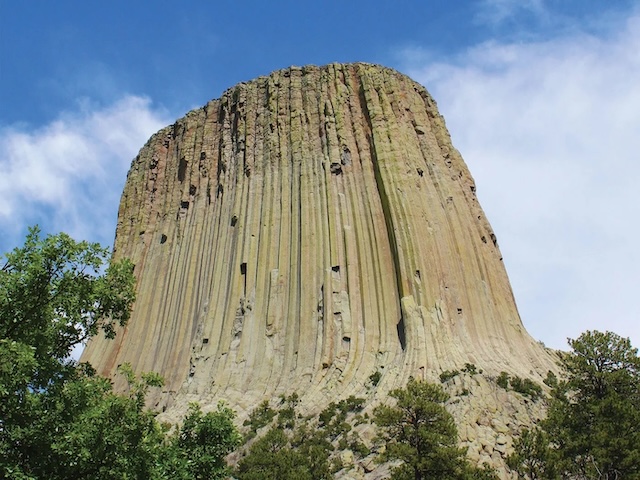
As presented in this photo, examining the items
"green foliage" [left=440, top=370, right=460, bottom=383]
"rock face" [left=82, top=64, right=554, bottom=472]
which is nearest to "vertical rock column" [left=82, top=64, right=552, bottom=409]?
"rock face" [left=82, top=64, right=554, bottom=472]

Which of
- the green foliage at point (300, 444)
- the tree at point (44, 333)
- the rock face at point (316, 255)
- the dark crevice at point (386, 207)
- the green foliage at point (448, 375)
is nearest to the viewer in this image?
the tree at point (44, 333)

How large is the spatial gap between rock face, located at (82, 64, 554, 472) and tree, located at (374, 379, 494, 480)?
255 inches

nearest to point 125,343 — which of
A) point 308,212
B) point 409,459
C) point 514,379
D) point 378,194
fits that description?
point 308,212

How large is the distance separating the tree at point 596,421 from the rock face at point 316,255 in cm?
672

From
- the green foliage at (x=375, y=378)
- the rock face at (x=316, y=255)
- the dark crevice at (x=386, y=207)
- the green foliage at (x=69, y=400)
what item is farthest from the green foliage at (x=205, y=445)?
the dark crevice at (x=386, y=207)

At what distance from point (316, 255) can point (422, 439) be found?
1443 centimetres

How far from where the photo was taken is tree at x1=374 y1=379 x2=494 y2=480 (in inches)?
671

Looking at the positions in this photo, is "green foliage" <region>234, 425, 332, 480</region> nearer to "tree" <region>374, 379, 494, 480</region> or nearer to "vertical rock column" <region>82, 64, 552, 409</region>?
"vertical rock column" <region>82, 64, 552, 409</region>

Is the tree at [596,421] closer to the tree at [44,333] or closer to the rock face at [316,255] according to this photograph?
the rock face at [316,255]

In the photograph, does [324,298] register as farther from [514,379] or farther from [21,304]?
[21,304]

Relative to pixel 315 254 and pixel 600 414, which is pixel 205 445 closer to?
pixel 600 414

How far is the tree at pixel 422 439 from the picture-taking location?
17.0 metres

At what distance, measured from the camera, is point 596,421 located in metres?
18.1

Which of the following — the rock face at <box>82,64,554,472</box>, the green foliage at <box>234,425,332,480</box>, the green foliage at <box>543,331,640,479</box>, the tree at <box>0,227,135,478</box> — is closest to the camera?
the tree at <box>0,227,135,478</box>
